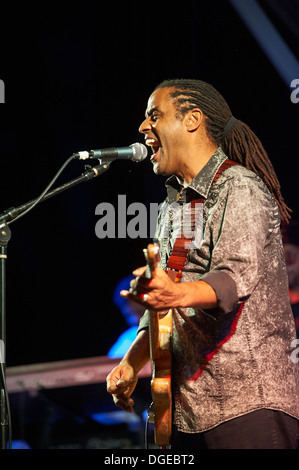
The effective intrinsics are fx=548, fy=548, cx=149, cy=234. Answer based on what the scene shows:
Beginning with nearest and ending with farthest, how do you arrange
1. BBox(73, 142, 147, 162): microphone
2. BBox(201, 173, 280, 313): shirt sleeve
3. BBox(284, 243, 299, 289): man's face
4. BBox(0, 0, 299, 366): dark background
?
BBox(201, 173, 280, 313): shirt sleeve
BBox(73, 142, 147, 162): microphone
BBox(0, 0, 299, 366): dark background
BBox(284, 243, 299, 289): man's face

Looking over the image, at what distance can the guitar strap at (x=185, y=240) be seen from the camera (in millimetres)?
2283

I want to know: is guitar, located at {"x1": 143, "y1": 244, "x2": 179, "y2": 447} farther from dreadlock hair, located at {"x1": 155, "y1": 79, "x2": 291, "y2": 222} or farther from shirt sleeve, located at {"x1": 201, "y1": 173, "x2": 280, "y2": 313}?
dreadlock hair, located at {"x1": 155, "y1": 79, "x2": 291, "y2": 222}

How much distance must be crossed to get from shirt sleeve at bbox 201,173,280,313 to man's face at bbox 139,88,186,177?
1.28ft

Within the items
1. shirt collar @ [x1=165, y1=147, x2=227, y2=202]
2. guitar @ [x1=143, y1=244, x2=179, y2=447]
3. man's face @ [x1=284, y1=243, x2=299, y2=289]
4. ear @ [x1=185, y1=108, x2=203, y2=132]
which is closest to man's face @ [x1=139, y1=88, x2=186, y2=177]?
ear @ [x1=185, y1=108, x2=203, y2=132]

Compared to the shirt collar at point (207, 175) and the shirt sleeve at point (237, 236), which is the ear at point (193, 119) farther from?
the shirt sleeve at point (237, 236)

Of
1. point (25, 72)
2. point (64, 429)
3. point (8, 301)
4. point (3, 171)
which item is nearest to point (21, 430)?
point (64, 429)

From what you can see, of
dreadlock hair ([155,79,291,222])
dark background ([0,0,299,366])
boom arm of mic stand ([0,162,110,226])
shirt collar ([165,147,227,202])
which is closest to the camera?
shirt collar ([165,147,227,202])

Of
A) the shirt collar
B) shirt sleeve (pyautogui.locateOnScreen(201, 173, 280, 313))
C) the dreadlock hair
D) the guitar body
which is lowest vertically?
the guitar body

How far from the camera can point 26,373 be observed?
4.97m

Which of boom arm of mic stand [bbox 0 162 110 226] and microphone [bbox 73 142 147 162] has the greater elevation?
microphone [bbox 73 142 147 162]

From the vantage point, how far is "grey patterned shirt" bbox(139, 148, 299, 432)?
1971 millimetres

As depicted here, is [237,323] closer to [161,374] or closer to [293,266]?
[161,374]
